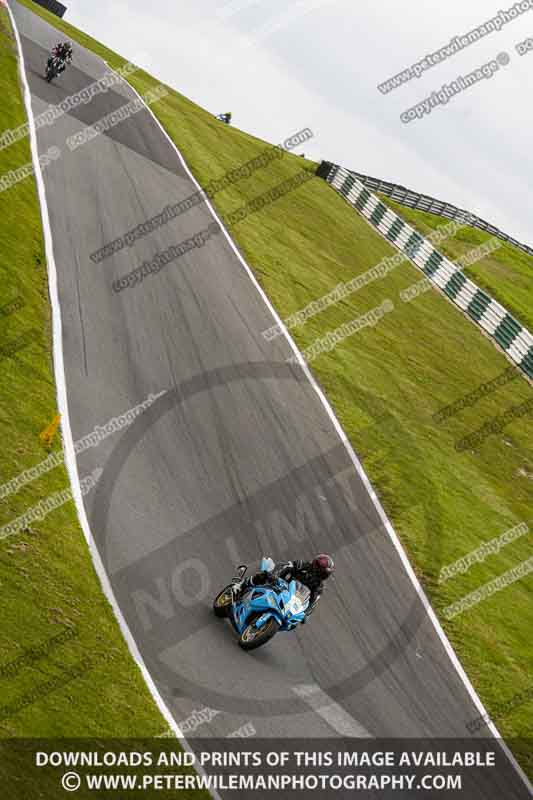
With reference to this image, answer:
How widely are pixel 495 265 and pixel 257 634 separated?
42.8 metres

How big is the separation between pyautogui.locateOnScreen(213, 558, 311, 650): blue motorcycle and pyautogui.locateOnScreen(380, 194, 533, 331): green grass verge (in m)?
28.5

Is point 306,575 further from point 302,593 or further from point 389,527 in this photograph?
point 389,527

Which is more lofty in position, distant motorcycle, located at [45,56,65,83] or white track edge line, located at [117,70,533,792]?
distant motorcycle, located at [45,56,65,83]

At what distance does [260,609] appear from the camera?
12.6 meters

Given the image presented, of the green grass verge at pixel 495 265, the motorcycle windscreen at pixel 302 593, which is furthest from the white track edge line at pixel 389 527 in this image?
the green grass verge at pixel 495 265

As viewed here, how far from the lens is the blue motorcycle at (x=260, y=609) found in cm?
1256

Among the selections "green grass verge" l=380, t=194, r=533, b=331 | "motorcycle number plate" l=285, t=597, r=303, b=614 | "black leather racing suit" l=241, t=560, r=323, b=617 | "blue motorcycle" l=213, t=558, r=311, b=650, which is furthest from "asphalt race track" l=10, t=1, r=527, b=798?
"green grass verge" l=380, t=194, r=533, b=331

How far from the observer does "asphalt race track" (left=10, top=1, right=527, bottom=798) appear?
40.1ft

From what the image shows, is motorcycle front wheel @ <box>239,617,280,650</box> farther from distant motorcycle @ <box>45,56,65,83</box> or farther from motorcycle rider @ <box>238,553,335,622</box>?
distant motorcycle @ <box>45,56,65,83</box>

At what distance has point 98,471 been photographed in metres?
14.3

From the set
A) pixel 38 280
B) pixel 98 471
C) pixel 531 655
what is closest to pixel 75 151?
pixel 38 280

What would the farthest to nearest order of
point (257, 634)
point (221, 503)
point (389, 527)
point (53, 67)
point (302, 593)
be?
point (53, 67)
point (389, 527)
point (221, 503)
point (302, 593)
point (257, 634)

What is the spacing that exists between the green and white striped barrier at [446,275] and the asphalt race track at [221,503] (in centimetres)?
1194

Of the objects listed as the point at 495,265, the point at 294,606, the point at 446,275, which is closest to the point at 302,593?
the point at 294,606
